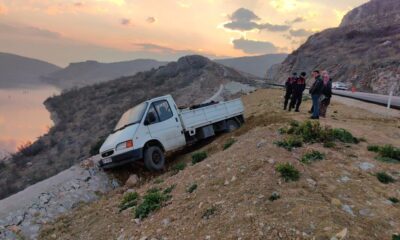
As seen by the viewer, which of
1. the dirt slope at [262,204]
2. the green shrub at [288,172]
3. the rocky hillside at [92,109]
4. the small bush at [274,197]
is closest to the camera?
the dirt slope at [262,204]

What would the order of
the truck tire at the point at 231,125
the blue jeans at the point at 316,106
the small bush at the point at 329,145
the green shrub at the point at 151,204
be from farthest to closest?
the truck tire at the point at 231,125 → the blue jeans at the point at 316,106 → the small bush at the point at 329,145 → the green shrub at the point at 151,204

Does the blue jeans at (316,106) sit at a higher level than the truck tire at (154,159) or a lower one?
higher

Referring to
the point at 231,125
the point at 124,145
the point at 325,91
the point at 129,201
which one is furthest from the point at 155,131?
the point at 325,91

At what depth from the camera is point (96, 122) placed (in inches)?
1769

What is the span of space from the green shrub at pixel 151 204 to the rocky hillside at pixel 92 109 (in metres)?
13.7

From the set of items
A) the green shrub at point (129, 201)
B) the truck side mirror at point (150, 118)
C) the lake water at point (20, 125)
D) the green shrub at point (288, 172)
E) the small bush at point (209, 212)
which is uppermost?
the truck side mirror at point (150, 118)

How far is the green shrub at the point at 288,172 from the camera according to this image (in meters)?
7.70

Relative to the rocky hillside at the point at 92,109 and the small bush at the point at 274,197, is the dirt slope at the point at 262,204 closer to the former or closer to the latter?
the small bush at the point at 274,197

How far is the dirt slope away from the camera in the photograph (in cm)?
615

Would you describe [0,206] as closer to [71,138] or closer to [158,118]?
[158,118]

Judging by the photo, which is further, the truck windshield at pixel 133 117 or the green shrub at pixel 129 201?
the truck windshield at pixel 133 117

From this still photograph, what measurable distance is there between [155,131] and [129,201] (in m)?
3.74

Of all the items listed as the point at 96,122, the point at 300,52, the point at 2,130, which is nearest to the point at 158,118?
the point at 96,122

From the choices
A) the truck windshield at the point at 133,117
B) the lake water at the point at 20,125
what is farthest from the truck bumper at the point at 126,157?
the lake water at the point at 20,125
